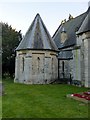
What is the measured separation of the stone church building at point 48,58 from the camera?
1273 inches

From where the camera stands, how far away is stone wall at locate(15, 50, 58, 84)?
3528 cm

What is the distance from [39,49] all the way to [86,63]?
8104 mm

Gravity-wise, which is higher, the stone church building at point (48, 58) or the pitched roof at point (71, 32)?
the pitched roof at point (71, 32)

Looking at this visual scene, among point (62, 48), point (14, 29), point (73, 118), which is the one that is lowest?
point (73, 118)

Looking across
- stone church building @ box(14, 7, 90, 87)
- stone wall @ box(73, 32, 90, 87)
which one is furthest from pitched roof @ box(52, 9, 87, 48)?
stone wall @ box(73, 32, 90, 87)

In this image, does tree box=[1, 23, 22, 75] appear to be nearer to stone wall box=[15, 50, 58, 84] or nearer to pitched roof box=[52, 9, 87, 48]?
pitched roof box=[52, 9, 87, 48]

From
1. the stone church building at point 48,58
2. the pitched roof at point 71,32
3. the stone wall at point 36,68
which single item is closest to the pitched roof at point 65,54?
the stone church building at point 48,58

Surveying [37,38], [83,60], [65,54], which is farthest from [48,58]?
[83,60]

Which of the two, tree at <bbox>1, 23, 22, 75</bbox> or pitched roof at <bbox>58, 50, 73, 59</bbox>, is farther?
tree at <bbox>1, 23, 22, 75</bbox>

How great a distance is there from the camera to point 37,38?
Result: 1421 inches

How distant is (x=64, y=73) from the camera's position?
39062mm

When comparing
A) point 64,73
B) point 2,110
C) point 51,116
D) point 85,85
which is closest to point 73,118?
point 51,116

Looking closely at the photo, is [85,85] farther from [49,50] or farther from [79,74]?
[49,50]

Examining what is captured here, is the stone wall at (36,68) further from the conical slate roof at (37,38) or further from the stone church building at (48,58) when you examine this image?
the conical slate roof at (37,38)
